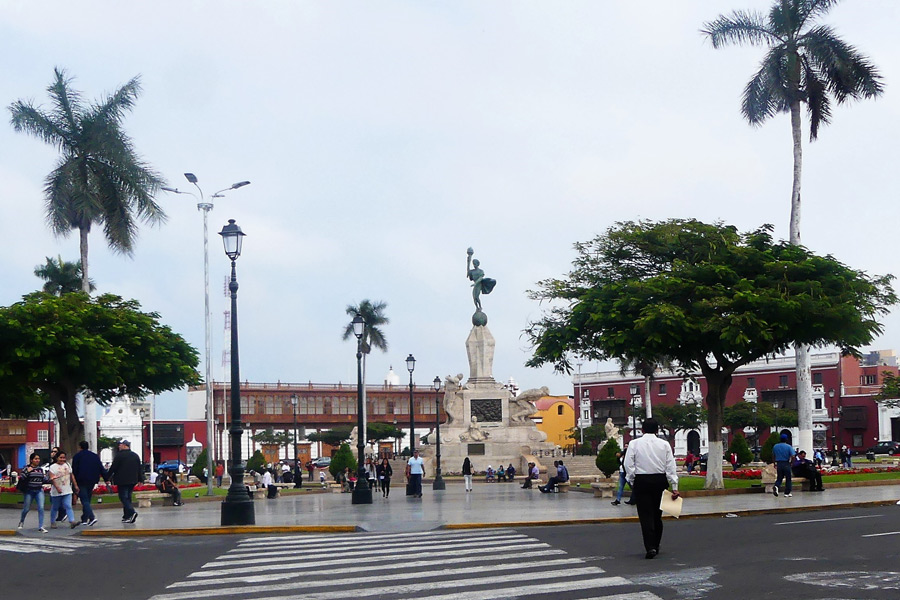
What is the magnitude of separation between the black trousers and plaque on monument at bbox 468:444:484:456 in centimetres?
3757

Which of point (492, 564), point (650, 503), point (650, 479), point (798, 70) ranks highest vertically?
point (798, 70)

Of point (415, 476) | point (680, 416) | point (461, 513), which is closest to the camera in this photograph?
point (461, 513)

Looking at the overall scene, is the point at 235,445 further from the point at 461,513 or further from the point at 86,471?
the point at 461,513

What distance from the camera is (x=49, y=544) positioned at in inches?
641

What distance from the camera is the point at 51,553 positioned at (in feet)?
47.7

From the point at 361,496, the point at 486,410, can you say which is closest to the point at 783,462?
the point at 361,496

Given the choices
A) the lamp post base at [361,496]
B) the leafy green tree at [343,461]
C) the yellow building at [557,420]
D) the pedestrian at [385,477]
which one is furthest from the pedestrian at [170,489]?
the yellow building at [557,420]

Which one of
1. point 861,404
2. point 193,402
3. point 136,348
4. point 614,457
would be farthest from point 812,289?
point 193,402

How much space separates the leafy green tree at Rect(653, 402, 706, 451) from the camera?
266 feet

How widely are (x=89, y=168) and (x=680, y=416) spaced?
55461 mm

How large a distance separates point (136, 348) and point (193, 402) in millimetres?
Result: 70131

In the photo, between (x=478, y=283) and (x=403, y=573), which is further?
(x=478, y=283)

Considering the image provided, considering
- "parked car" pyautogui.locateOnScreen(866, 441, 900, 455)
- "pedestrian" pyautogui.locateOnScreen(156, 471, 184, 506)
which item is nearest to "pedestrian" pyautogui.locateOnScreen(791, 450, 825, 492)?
"pedestrian" pyautogui.locateOnScreen(156, 471, 184, 506)

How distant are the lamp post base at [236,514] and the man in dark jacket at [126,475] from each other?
243cm
